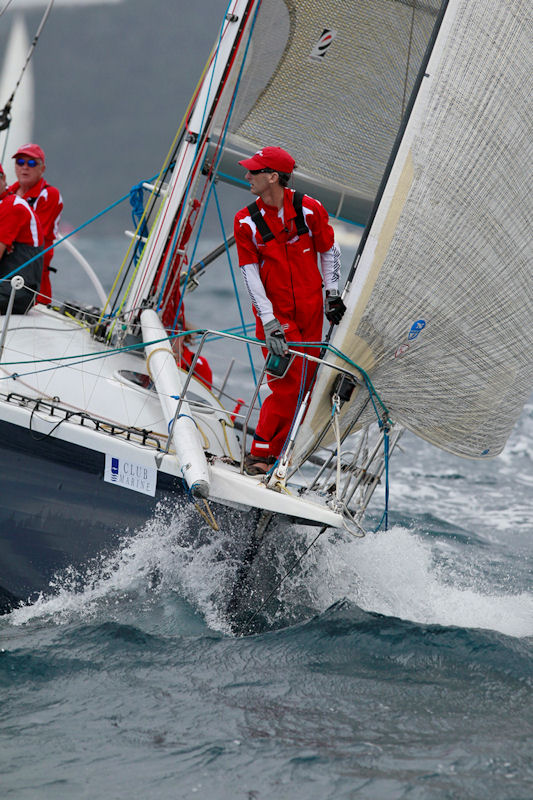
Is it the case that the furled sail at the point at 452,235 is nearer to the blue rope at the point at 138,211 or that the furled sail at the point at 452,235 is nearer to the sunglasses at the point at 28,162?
the blue rope at the point at 138,211

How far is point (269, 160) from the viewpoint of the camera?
11.3 ft

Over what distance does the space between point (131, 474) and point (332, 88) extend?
8.68 ft

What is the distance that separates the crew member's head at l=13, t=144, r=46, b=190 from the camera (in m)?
4.78

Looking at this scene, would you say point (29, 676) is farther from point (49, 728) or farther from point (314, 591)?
point (314, 591)

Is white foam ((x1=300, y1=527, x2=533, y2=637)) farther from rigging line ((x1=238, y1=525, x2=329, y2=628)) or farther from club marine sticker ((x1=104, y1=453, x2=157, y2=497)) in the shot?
club marine sticker ((x1=104, y1=453, x2=157, y2=497))

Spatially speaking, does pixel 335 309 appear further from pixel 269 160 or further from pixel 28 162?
pixel 28 162

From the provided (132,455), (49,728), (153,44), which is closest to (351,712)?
(49,728)

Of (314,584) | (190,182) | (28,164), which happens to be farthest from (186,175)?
(314,584)

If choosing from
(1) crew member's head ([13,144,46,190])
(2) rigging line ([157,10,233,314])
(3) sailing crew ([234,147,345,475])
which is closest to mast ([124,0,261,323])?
(2) rigging line ([157,10,233,314])

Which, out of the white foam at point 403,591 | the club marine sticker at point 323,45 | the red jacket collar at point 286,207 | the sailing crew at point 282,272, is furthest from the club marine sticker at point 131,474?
the club marine sticker at point 323,45

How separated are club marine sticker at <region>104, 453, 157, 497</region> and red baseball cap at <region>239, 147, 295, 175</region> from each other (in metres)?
1.15

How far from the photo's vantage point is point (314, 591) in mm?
3689

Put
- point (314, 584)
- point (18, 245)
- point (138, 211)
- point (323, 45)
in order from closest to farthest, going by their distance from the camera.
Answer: point (314, 584), point (18, 245), point (323, 45), point (138, 211)

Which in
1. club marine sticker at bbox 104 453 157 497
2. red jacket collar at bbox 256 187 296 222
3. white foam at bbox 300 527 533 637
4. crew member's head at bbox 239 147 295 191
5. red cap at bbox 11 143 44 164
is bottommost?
white foam at bbox 300 527 533 637
